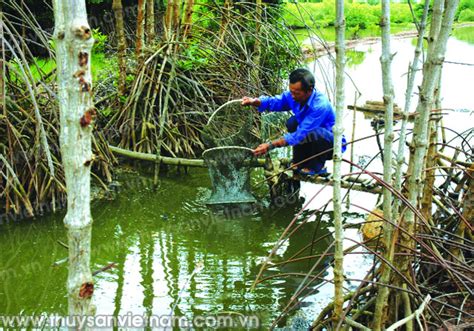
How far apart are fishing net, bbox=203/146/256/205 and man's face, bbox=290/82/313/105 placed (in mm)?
666

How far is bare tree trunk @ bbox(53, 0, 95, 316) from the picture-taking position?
5.17ft

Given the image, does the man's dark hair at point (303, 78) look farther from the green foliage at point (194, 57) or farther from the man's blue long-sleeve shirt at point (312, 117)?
the green foliage at point (194, 57)

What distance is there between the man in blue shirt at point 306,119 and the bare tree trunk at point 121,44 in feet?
6.82

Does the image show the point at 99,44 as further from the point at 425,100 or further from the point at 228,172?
the point at 425,100

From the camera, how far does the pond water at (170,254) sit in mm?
3750

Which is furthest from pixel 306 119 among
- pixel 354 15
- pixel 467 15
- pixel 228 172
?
pixel 467 15

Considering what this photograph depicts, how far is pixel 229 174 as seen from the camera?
5.39 metres

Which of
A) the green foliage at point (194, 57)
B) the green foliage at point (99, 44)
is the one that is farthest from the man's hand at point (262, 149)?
the green foliage at point (99, 44)


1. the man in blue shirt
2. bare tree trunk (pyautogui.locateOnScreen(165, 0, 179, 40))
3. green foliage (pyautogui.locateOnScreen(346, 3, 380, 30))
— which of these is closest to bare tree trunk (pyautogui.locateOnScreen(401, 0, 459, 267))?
the man in blue shirt

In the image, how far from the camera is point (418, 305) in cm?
282

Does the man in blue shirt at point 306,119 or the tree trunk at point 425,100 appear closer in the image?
the tree trunk at point 425,100

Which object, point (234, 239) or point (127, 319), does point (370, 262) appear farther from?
point (127, 319)

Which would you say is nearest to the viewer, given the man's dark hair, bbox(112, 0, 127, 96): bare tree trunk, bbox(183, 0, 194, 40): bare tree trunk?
the man's dark hair

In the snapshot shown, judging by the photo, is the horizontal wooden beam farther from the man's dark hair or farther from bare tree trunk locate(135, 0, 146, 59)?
bare tree trunk locate(135, 0, 146, 59)
